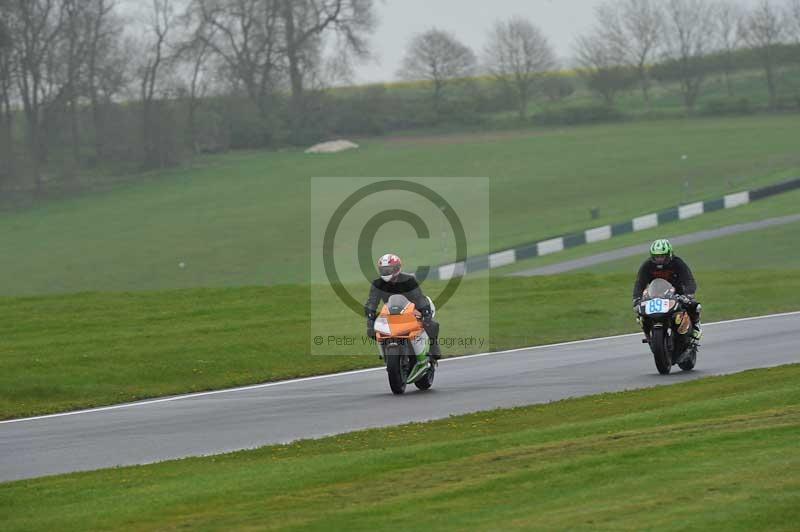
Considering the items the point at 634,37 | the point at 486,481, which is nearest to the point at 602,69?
the point at 634,37

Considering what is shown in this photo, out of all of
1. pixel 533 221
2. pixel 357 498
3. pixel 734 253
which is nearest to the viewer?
pixel 357 498

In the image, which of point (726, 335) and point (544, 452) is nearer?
point (544, 452)

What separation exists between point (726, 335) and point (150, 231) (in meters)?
36.4

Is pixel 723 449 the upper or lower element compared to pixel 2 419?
upper

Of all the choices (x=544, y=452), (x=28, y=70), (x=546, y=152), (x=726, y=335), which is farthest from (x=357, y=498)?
(x=28, y=70)

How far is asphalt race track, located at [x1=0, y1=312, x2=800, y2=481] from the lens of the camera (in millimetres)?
14109

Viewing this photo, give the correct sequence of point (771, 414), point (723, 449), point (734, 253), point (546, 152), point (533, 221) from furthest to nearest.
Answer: point (546, 152) → point (533, 221) → point (734, 253) → point (771, 414) → point (723, 449)

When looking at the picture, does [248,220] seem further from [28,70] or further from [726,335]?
[726,335]

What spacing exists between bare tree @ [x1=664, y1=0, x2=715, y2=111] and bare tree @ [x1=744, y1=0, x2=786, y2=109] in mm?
3694

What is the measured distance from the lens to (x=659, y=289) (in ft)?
58.5

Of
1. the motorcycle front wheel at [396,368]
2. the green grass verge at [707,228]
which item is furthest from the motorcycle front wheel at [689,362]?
the green grass verge at [707,228]

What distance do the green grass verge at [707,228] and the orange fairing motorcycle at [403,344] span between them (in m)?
20.2

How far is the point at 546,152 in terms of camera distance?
6950 centimetres

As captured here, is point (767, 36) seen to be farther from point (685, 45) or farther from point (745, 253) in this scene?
point (745, 253)
